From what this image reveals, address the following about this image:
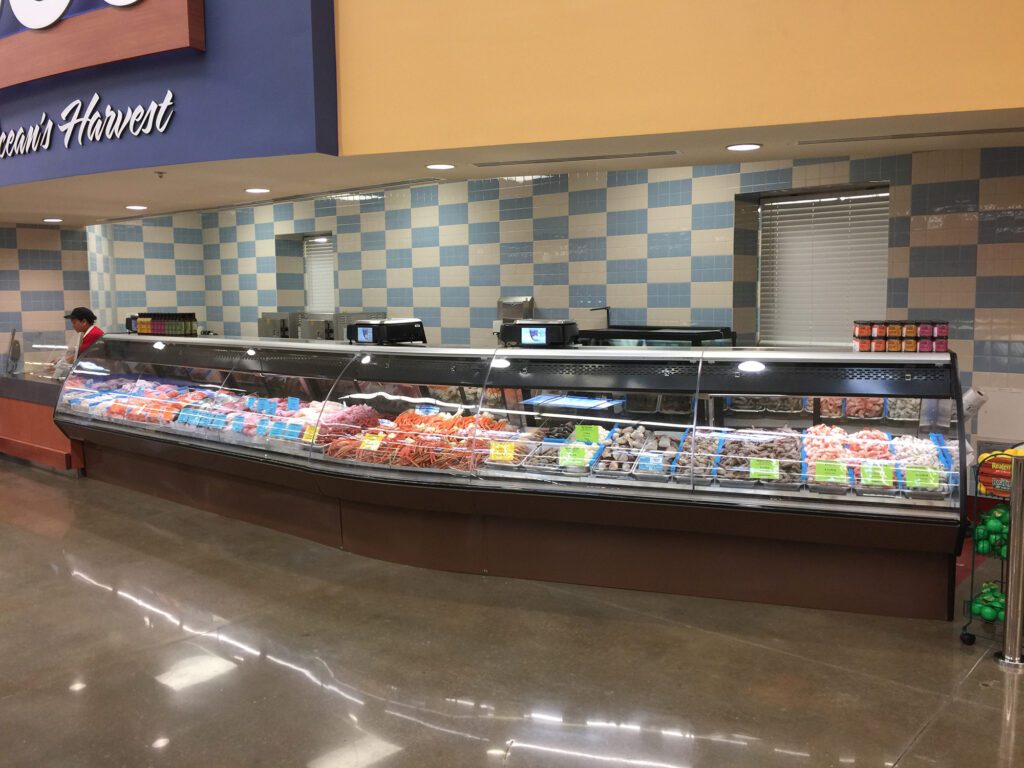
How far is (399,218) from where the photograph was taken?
8781 mm

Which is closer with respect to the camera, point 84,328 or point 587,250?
point 587,250

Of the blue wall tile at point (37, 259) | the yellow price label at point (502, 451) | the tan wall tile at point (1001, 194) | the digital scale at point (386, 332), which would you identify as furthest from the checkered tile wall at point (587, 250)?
the yellow price label at point (502, 451)

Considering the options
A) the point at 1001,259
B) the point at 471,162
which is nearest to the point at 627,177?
the point at 471,162

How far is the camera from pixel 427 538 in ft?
16.0

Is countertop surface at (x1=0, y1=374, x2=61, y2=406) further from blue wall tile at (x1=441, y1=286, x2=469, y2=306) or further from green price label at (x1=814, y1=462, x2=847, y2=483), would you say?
green price label at (x1=814, y1=462, x2=847, y2=483)

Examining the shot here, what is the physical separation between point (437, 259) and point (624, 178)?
2281mm

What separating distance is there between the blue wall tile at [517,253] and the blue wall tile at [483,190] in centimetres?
52

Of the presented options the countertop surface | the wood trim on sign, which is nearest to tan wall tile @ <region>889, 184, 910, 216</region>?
the wood trim on sign

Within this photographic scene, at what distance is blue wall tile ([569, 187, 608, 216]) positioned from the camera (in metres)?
7.32

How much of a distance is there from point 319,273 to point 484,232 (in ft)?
10.3

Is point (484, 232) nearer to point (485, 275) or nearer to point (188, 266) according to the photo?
point (485, 275)

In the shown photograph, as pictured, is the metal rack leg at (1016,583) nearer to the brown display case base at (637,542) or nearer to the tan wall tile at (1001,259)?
the brown display case base at (637,542)

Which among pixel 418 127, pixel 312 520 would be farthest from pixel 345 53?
pixel 312 520

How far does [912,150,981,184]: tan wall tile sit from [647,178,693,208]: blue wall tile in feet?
5.83
